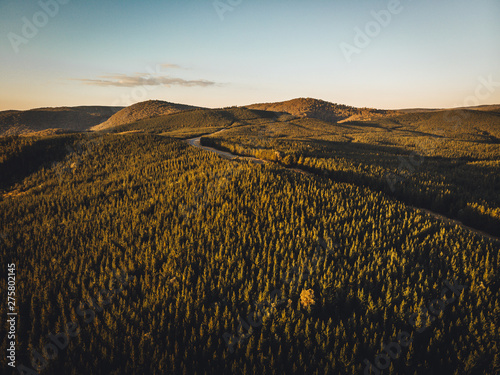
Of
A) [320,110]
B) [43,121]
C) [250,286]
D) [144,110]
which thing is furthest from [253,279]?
[43,121]

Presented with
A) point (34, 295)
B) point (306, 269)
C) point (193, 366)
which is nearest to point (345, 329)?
point (306, 269)

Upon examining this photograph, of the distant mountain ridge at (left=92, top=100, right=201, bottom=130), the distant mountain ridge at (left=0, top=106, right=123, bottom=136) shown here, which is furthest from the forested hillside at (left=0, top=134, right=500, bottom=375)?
the distant mountain ridge at (left=92, top=100, right=201, bottom=130)

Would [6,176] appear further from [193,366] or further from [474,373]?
[474,373]

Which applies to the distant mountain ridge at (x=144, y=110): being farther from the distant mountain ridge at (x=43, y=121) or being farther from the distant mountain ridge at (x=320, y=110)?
the distant mountain ridge at (x=320, y=110)

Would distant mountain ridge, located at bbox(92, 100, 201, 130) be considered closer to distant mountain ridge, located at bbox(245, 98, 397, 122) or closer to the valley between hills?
distant mountain ridge, located at bbox(245, 98, 397, 122)

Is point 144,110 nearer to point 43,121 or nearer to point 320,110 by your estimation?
point 43,121
